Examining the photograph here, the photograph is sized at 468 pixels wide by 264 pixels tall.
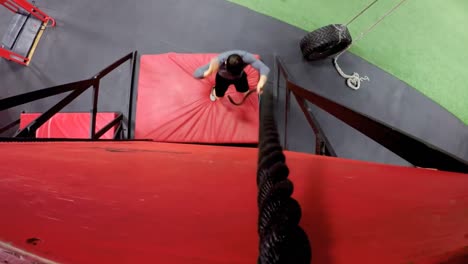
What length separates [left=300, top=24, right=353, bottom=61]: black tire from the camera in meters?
2.68

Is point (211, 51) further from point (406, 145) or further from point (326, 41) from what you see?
point (406, 145)

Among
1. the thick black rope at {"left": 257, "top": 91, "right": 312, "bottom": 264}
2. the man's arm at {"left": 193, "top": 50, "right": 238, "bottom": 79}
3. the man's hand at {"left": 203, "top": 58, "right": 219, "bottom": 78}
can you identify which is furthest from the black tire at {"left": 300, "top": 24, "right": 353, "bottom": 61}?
the thick black rope at {"left": 257, "top": 91, "right": 312, "bottom": 264}

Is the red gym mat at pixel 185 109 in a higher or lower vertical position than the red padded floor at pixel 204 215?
higher

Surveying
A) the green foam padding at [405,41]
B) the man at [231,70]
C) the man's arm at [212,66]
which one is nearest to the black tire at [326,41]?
the green foam padding at [405,41]

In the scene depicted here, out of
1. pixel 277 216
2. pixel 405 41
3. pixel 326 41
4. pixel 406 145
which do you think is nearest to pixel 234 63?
pixel 326 41

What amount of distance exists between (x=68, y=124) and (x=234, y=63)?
1.88 metres

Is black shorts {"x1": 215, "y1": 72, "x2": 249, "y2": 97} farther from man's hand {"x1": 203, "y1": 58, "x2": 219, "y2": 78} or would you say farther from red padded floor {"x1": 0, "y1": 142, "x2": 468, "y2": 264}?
red padded floor {"x1": 0, "y1": 142, "x2": 468, "y2": 264}

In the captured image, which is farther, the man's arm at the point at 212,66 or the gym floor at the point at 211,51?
the gym floor at the point at 211,51

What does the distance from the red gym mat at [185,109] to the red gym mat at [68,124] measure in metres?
0.38

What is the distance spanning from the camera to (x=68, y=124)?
9.14ft

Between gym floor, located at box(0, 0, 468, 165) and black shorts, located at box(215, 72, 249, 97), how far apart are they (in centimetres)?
51

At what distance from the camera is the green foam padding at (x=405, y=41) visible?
3188mm

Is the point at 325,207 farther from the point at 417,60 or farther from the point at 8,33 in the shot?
the point at 8,33

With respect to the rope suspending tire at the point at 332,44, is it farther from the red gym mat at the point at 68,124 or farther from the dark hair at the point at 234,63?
the red gym mat at the point at 68,124
